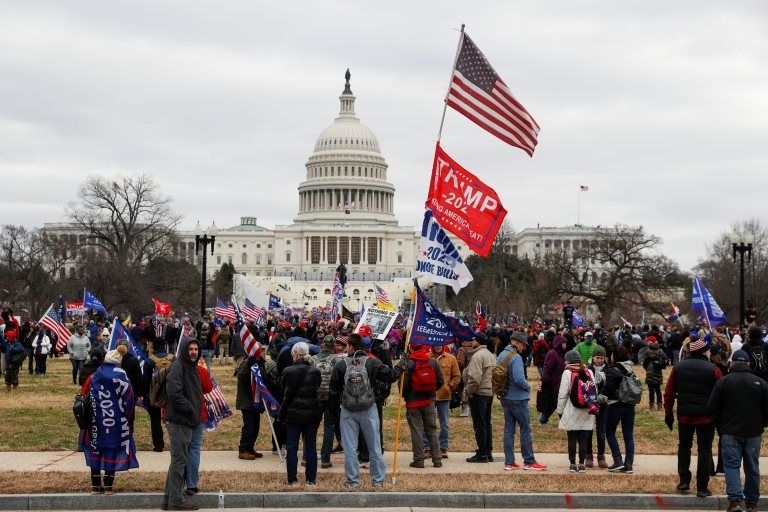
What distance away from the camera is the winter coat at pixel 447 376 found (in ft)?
48.4

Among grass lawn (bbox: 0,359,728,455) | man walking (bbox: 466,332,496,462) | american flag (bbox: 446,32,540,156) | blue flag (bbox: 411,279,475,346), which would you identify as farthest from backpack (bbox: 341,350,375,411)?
american flag (bbox: 446,32,540,156)

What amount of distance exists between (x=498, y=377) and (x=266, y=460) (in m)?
3.06

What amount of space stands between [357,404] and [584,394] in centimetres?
274

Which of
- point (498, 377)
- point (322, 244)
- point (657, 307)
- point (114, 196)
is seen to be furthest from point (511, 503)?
point (322, 244)

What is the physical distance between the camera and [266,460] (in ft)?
46.6

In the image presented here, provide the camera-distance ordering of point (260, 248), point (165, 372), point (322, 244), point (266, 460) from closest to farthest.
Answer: point (165, 372) < point (266, 460) < point (322, 244) < point (260, 248)

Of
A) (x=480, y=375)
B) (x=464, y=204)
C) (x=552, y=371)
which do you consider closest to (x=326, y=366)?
(x=480, y=375)

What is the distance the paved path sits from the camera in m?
13.3

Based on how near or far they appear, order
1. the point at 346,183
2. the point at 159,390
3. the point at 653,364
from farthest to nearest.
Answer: the point at 346,183 < the point at 653,364 < the point at 159,390

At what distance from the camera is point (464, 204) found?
13711mm

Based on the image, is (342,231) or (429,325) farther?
(342,231)

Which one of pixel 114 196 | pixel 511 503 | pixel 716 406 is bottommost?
pixel 511 503

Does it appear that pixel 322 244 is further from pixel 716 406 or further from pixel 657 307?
pixel 716 406

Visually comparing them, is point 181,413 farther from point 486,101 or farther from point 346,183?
point 346,183
